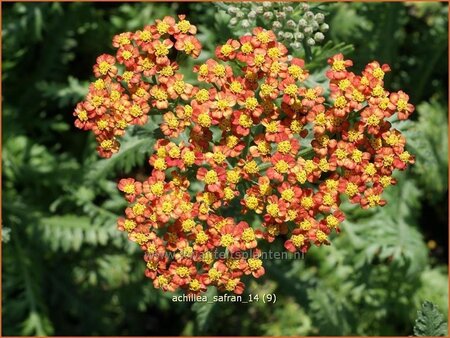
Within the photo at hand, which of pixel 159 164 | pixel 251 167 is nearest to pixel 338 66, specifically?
pixel 251 167

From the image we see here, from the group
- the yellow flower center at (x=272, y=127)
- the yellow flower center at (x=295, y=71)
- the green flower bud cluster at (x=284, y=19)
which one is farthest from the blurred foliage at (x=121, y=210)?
the yellow flower center at (x=272, y=127)

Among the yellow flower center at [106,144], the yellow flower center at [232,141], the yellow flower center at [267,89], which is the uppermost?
the yellow flower center at [267,89]

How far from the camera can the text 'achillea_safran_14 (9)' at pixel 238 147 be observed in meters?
3.25

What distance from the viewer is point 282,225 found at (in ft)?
10.9

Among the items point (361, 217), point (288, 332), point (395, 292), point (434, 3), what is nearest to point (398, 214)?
point (361, 217)

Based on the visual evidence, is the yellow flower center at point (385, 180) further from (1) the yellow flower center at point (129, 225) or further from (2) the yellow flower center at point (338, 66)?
(1) the yellow flower center at point (129, 225)

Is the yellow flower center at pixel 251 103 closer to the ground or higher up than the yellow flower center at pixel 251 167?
higher up

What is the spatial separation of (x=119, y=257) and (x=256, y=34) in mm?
2916

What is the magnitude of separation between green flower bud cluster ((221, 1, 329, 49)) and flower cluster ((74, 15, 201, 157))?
1.18ft

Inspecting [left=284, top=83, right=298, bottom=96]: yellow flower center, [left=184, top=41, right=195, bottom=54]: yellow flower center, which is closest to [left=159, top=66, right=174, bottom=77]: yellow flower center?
[left=184, top=41, right=195, bottom=54]: yellow flower center

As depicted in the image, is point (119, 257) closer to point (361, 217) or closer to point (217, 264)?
point (361, 217)

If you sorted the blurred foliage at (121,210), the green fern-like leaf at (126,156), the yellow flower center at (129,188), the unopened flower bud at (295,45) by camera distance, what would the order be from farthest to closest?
the blurred foliage at (121,210) → the green fern-like leaf at (126,156) → the unopened flower bud at (295,45) → the yellow flower center at (129,188)

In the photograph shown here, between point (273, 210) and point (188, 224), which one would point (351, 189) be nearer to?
point (273, 210)

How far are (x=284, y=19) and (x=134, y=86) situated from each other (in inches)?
36.2
